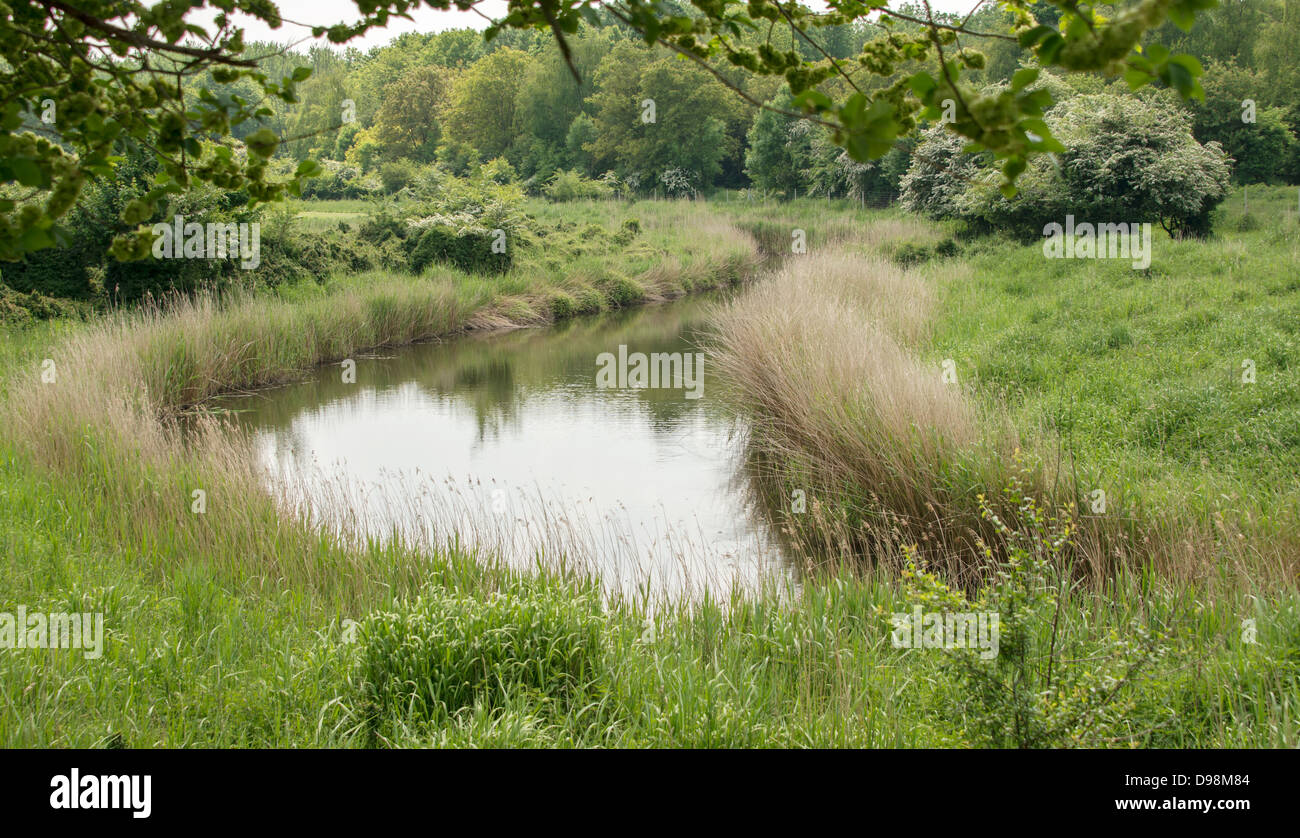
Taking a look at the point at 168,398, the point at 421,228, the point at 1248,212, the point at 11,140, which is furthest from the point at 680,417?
the point at 1248,212

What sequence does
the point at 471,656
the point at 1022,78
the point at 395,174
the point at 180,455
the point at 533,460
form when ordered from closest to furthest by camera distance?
the point at 1022,78
the point at 471,656
the point at 180,455
the point at 533,460
the point at 395,174

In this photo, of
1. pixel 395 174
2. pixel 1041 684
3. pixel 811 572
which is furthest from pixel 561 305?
pixel 395 174

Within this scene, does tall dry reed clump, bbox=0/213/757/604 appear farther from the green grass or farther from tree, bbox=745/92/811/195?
tree, bbox=745/92/811/195

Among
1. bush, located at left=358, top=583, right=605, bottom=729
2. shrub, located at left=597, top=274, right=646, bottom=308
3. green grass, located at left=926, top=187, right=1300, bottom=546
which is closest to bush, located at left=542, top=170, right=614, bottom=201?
shrub, located at left=597, top=274, right=646, bottom=308

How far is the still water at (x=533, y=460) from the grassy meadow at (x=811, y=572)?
1.51 ft

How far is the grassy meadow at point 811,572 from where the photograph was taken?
3.35 metres

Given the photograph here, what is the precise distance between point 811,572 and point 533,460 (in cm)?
443

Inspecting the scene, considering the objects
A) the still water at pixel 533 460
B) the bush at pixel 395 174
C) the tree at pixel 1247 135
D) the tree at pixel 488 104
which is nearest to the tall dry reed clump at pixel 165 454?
the still water at pixel 533 460

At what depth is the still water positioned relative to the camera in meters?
6.16

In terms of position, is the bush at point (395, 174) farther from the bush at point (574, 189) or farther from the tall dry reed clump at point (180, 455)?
the tall dry reed clump at point (180, 455)

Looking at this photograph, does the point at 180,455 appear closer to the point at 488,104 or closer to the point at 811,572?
the point at 811,572

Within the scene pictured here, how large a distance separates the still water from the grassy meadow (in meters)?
0.46

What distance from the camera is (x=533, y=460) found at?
9508 millimetres
